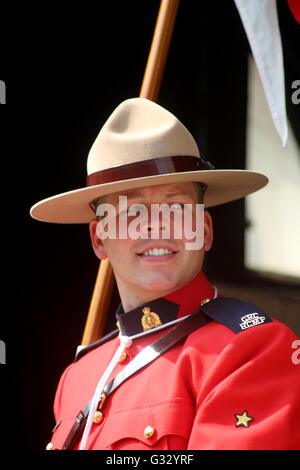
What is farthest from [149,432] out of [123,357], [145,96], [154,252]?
[145,96]

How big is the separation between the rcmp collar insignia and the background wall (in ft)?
3.18

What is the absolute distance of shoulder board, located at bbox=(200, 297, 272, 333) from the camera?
1.38 metres

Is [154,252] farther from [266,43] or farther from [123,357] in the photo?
[266,43]

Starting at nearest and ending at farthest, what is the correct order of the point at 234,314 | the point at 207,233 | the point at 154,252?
the point at 234,314 < the point at 154,252 < the point at 207,233

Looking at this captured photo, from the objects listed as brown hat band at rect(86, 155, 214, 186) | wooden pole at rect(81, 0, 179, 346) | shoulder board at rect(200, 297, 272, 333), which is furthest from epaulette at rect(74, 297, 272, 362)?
wooden pole at rect(81, 0, 179, 346)

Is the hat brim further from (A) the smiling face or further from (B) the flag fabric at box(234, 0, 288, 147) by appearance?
(B) the flag fabric at box(234, 0, 288, 147)

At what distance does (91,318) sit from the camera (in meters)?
2.05

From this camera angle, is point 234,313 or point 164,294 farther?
point 164,294

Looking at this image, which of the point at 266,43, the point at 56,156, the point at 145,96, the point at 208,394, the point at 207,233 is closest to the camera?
the point at 208,394

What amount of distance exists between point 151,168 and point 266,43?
0.62 m

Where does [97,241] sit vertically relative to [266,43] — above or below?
below

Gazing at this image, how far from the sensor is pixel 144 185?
1533 millimetres

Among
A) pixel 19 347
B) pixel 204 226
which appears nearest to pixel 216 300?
pixel 204 226

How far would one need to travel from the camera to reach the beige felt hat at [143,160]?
1.54 m
